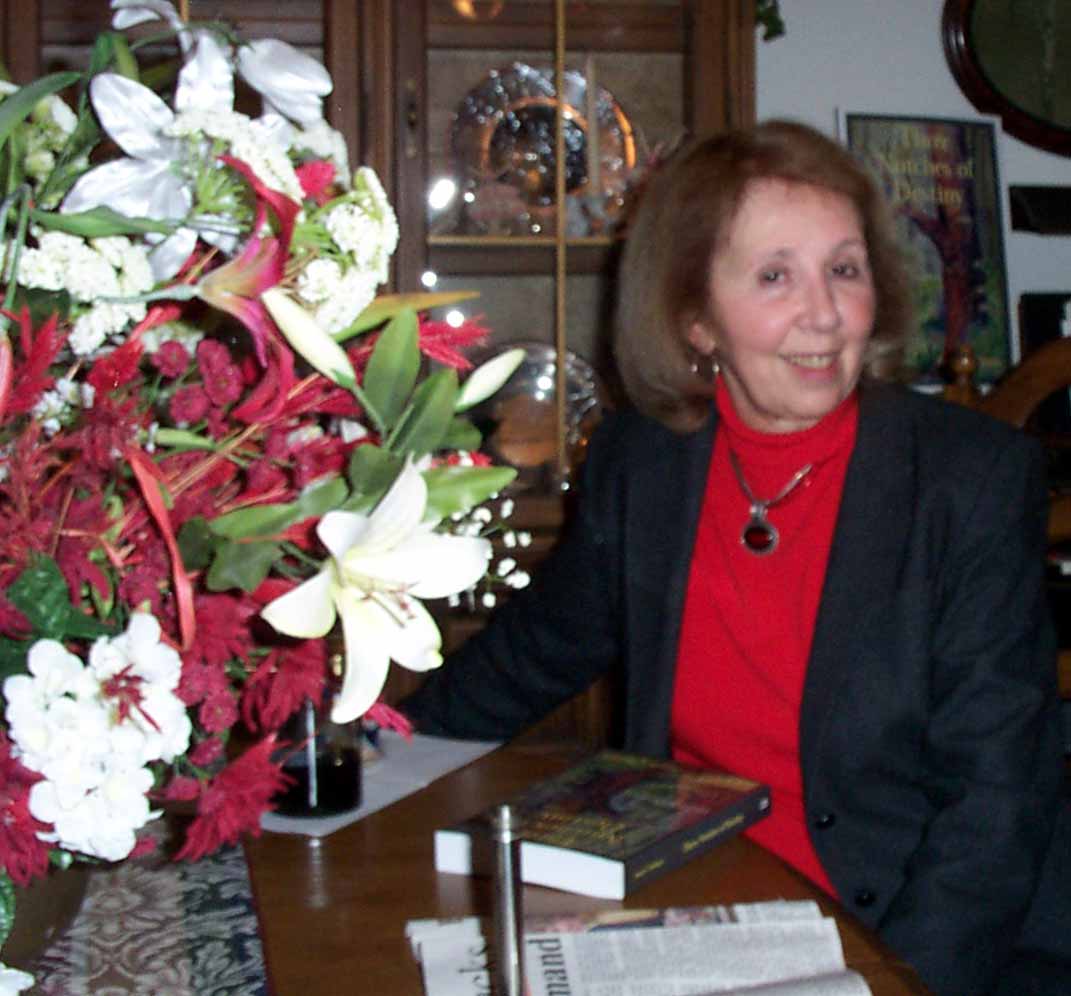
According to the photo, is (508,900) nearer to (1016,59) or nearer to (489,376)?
(489,376)

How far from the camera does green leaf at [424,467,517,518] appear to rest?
0.60 meters

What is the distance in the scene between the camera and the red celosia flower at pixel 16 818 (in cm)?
59

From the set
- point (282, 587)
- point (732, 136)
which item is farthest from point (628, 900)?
point (732, 136)

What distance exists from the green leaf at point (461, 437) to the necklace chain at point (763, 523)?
1.07 metres

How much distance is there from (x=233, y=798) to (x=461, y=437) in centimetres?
19

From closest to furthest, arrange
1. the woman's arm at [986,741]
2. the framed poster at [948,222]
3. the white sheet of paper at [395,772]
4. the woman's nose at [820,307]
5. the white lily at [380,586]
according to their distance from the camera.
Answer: the white lily at [380,586]
the white sheet of paper at [395,772]
the woman's arm at [986,741]
the woman's nose at [820,307]
the framed poster at [948,222]

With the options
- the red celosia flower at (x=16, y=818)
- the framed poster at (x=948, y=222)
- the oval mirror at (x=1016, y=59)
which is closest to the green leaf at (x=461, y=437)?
the red celosia flower at (x=16, y=818)

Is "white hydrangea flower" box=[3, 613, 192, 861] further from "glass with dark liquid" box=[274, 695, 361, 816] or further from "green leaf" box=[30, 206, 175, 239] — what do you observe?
"glass with dark liquid" box=[274, 695, 361, 816]

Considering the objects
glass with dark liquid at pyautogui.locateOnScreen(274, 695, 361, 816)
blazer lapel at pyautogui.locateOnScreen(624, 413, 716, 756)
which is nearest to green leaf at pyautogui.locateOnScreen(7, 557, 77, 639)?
glass with dark liquid at pyautogui.locateOnScreen(274, 695, 361, 816)

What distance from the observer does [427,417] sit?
593 millimetres

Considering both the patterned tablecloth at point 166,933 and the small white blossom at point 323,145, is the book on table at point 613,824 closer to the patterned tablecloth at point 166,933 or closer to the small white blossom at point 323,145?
the patterned tablecloth at point 166,933

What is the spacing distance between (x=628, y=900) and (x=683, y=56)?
1814mm

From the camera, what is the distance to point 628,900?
1.11 metres

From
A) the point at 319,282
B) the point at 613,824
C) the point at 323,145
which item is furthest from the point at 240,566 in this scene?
the point at 613,824
